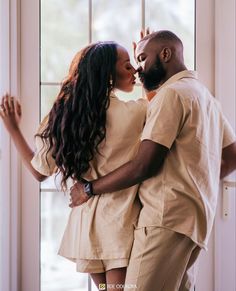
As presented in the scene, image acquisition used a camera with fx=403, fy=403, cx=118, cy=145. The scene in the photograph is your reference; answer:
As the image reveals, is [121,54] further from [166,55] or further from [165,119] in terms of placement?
[165,119]

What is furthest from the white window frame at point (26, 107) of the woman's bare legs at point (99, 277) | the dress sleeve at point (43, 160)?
the woman's bare legs at point (99, 277)

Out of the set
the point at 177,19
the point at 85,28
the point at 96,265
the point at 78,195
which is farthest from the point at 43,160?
the point at 177,19

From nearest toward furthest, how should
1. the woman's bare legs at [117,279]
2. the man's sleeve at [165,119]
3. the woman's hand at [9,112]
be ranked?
the man's sleeve at [165,119] → the woman's bare legs at [117,279] → the woman's hand at [9,112]

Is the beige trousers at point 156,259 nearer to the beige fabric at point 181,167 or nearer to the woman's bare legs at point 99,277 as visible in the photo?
the beige fabric at point 181,167

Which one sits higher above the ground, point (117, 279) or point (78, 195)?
point (78, 195)

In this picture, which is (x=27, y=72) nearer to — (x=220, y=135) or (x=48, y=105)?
(x=48, y=105)

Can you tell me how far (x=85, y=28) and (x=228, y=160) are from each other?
30.2 inches

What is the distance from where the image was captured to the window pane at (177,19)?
1643 millimetres

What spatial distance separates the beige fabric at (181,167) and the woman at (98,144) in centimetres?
7

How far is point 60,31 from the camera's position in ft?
5.35

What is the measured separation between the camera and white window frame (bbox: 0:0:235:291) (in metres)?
1.57

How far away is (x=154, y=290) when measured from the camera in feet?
3.90

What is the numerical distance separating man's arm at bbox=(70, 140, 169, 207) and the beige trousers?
15 centimetres

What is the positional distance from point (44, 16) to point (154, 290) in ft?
3.68
